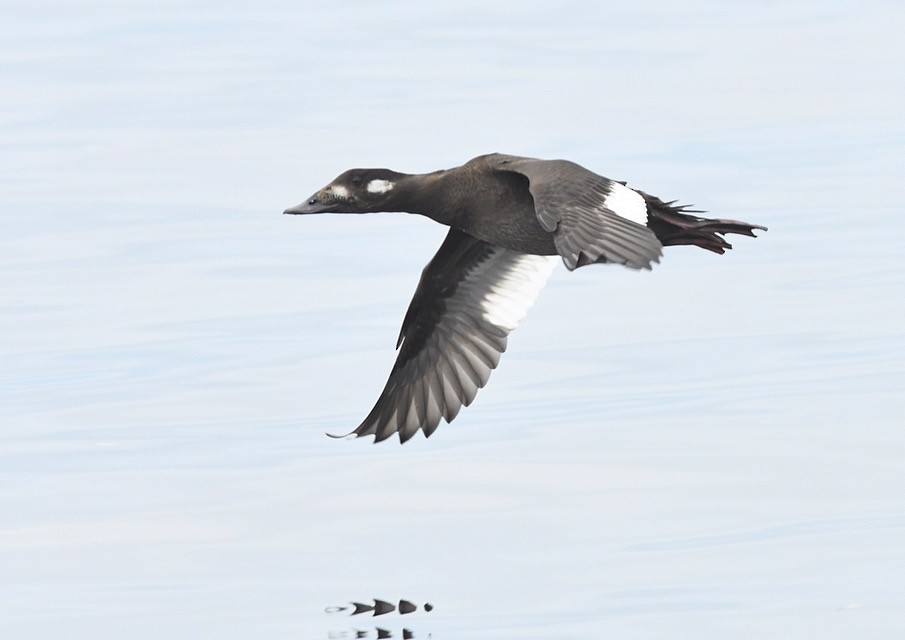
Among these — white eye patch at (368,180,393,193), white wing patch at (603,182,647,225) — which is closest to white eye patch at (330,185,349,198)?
white eye patch at (368,180,393,193)

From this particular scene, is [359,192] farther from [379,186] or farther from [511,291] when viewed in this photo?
[511,291]

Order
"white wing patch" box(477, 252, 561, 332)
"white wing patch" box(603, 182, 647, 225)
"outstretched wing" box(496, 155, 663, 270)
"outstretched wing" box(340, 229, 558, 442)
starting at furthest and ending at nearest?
1. "white wing patch" box(477, 252, 561, 332)
2. "outstretched wing" box(340, 229, 558, 442)
3. "white wing patch" box(603, 182, 647, 225)
4. "outstretched wing" box(496, 155, 663, 270)

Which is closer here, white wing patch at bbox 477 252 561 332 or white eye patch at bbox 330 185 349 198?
white eye patch at bbox 330 185 349 198

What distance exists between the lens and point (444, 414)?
1055 cm

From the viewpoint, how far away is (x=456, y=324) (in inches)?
427

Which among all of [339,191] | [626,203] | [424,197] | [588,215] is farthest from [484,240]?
[588,215]

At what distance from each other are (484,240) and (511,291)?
35.6 inches

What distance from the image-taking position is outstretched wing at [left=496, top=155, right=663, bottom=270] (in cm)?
810

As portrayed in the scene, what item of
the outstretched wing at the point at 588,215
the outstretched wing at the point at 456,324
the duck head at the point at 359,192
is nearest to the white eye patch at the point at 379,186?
the duck head at the point at 359,192

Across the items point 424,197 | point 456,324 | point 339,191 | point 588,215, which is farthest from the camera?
point 456,324

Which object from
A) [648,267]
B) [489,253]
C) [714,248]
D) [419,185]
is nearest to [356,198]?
[419,185]

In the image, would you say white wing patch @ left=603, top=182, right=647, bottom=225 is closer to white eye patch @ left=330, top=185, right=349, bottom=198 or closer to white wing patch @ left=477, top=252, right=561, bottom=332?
white eye patch @ left=330, top=185, right=349, bottom=198

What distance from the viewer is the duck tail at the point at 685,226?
9.49 metres

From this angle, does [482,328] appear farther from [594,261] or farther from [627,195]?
[594,261]
